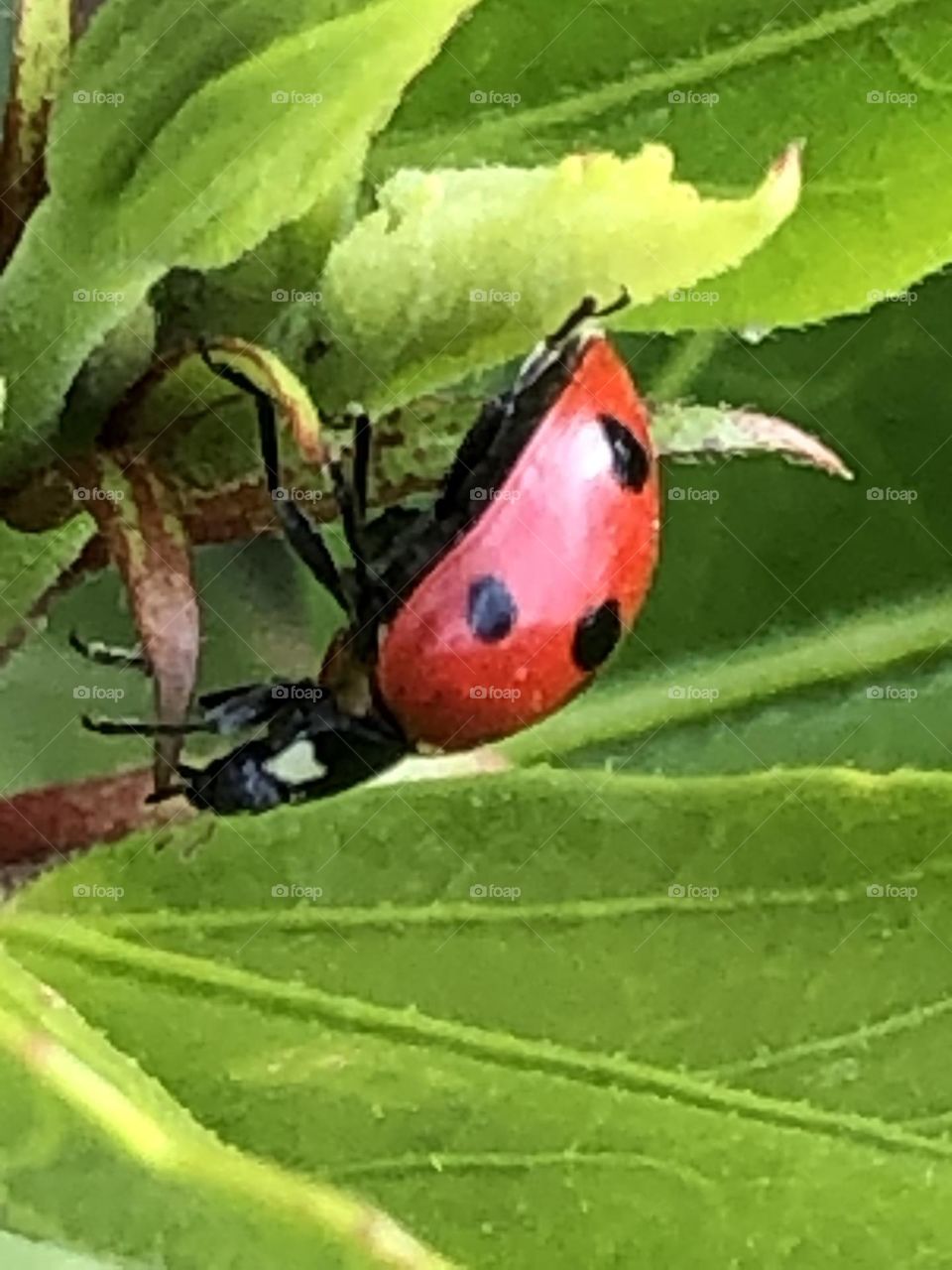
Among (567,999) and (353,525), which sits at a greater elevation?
(353,525)

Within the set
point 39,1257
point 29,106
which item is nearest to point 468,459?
point 29,106

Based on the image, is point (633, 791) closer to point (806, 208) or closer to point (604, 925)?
point (604, 925)

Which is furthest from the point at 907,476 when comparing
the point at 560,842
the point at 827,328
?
the point at 560,842

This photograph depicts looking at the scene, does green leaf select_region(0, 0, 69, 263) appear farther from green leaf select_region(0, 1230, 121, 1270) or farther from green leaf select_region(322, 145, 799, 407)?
green leaf select_region(0, 1230, 121, 1270)

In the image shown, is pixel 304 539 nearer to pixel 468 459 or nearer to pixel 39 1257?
pixel 468 459

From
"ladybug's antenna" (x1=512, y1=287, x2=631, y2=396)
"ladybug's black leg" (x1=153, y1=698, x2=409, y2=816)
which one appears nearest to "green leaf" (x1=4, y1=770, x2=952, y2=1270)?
"ladybug's black leg" (x1=153, y1=698, x2=409, y2=816)

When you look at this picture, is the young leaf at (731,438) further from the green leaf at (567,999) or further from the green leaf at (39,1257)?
the green leaf at (39,1257)

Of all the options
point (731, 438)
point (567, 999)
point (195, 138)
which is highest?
point (195, 138)
